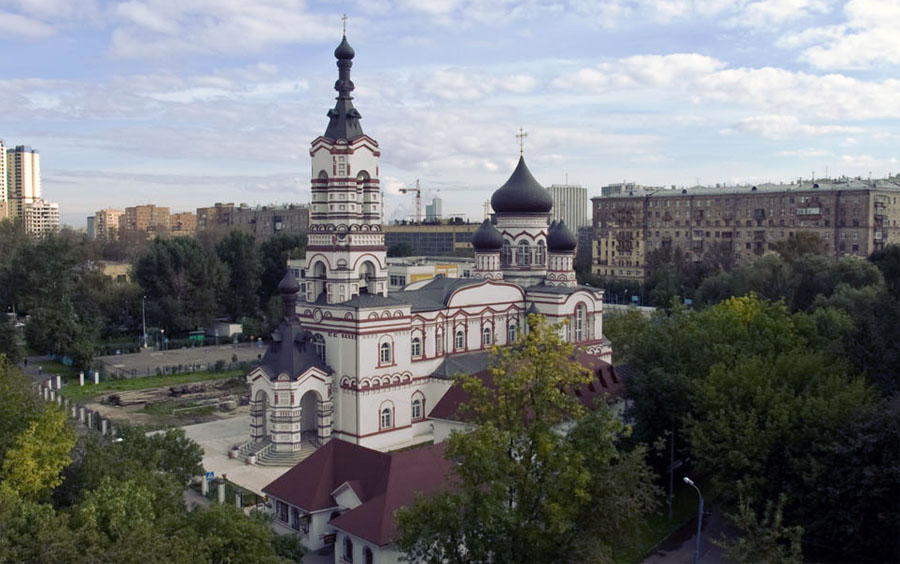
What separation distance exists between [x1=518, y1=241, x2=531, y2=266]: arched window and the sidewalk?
1729cm

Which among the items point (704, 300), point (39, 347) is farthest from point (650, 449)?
point (39, 347)

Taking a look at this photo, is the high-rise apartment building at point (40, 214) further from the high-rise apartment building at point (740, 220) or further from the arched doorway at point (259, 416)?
the arched doorway at point (259, 416)

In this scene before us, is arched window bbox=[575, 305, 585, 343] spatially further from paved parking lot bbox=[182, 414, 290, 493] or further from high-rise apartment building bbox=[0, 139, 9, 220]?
high-rise apartment building bbox=[0, 139, 9, 220]

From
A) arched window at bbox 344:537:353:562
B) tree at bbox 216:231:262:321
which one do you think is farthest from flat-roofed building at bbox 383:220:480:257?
arched window at bbox 344:537:353:562

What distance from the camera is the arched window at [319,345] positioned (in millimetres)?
29969

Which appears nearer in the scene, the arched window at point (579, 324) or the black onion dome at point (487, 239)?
the black onion dome at point (487, 239)

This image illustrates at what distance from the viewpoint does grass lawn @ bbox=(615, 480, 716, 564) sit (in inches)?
806

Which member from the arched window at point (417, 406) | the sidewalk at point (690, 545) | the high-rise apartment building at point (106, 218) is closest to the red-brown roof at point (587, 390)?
the arched window at point (417, 406)

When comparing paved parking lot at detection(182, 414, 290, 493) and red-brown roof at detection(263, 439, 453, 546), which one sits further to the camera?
paved parking lot at detection(182, 414, 290, 493)

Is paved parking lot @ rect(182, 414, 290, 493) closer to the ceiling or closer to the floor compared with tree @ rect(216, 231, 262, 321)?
closer to the floor

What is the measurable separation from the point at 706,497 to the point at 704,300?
32.8 metres

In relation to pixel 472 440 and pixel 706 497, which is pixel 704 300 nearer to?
pixel 706 497

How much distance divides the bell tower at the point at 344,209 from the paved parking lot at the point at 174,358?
1991cm

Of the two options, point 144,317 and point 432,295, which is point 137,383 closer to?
point 144,317
